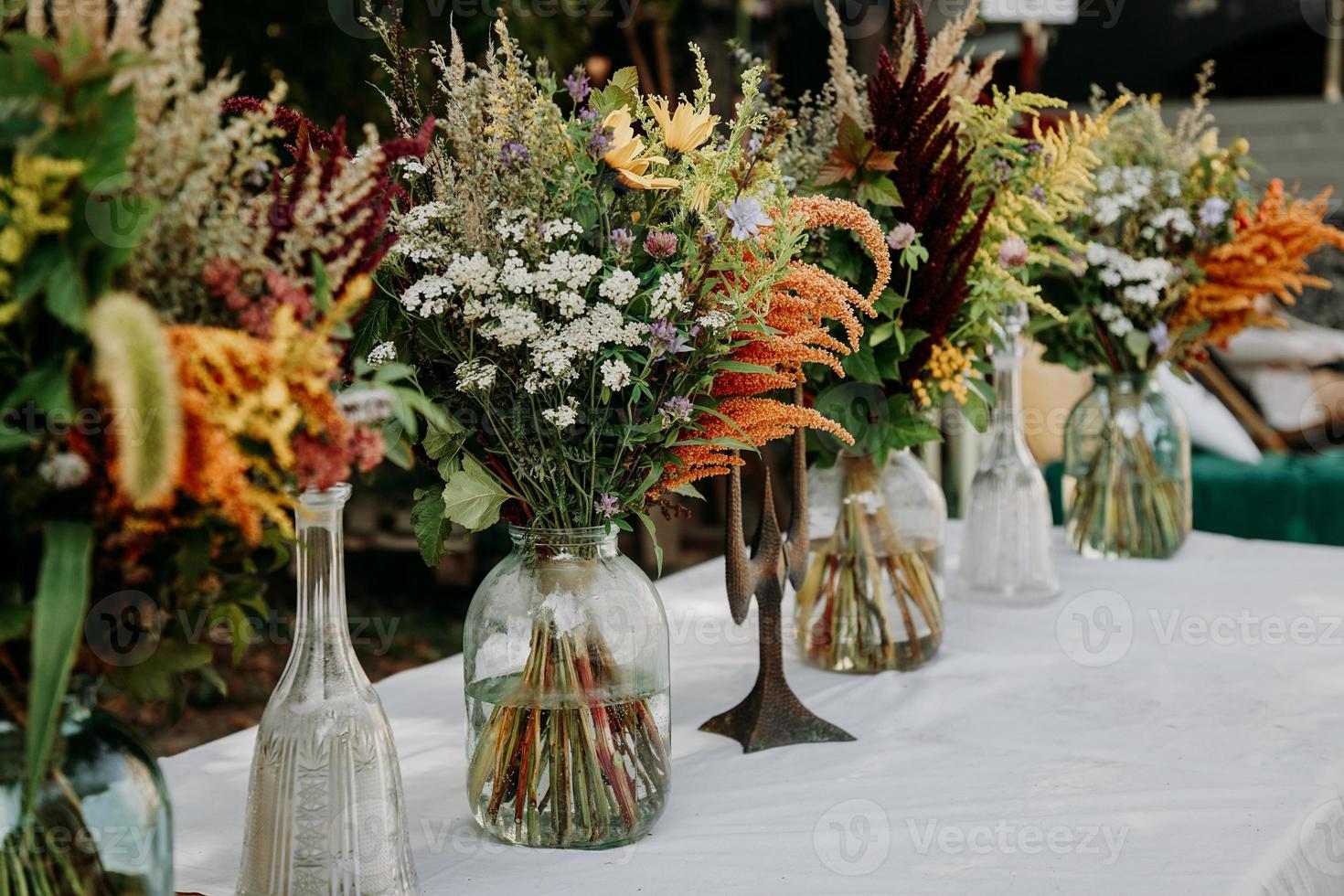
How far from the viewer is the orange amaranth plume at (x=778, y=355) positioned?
97 centimetres

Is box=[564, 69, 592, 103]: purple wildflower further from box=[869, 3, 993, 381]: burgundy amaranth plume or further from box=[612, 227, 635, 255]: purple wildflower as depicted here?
box=[869, 3, 993, 381]: burgundy amaranth plume

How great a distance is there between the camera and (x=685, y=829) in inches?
40.3

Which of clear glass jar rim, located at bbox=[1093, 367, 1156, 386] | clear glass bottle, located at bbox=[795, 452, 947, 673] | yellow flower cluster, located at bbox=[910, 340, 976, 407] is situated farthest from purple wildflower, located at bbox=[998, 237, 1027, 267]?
clear glass jar rim, located at bbox=[1093, 367, 1156, 386]

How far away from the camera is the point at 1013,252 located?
139 centimetres

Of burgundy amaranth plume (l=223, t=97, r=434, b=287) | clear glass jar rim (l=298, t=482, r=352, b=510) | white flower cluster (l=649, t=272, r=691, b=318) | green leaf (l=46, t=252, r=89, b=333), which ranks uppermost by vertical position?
burgundy amaranth plume (l=223, t=97, r=434, b=287)

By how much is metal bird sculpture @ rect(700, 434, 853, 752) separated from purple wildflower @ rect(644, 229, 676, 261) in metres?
0.32

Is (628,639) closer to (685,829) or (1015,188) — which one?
(685,829)

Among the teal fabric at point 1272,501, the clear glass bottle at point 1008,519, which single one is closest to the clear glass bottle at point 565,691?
the clear glass bottle at point 1008,519

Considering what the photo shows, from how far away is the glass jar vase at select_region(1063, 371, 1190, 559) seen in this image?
1.92m

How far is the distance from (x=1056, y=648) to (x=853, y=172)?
639mm

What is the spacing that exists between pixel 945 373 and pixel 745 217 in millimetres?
513

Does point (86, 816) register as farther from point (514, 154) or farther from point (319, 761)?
point (514, 154)

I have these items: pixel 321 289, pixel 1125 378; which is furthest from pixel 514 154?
pixel 1125 378

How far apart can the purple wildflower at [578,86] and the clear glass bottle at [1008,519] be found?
2.93ft
